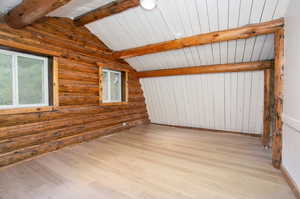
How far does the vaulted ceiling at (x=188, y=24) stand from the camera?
2516mm

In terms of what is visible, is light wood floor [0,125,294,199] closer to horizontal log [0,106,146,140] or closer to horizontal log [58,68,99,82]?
horizontal log [0,106,146,140]

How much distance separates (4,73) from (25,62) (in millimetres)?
419

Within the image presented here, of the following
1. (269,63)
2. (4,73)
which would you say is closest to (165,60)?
(269,63)

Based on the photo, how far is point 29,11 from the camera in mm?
2096

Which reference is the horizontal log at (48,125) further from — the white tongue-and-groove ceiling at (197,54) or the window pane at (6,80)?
the white tongue-and-groove ceiling at (197,54)

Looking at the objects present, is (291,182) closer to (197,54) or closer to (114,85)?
(197,54)

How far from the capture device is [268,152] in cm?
316

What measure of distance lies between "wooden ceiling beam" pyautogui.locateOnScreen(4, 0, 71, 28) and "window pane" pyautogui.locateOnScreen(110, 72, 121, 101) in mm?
2717

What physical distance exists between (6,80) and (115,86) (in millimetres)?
2819

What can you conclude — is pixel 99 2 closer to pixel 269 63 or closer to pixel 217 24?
pixel 217 24

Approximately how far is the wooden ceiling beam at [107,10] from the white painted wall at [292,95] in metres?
2.42

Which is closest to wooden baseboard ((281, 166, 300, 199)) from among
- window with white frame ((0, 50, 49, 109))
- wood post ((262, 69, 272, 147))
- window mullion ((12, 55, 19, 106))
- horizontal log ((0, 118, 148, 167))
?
wood post ((262, 69, 272, 147))

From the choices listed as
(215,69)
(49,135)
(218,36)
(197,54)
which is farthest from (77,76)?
(215,69)

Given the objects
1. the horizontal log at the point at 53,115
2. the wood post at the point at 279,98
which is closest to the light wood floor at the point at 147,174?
the wood post at the point at 279,98
